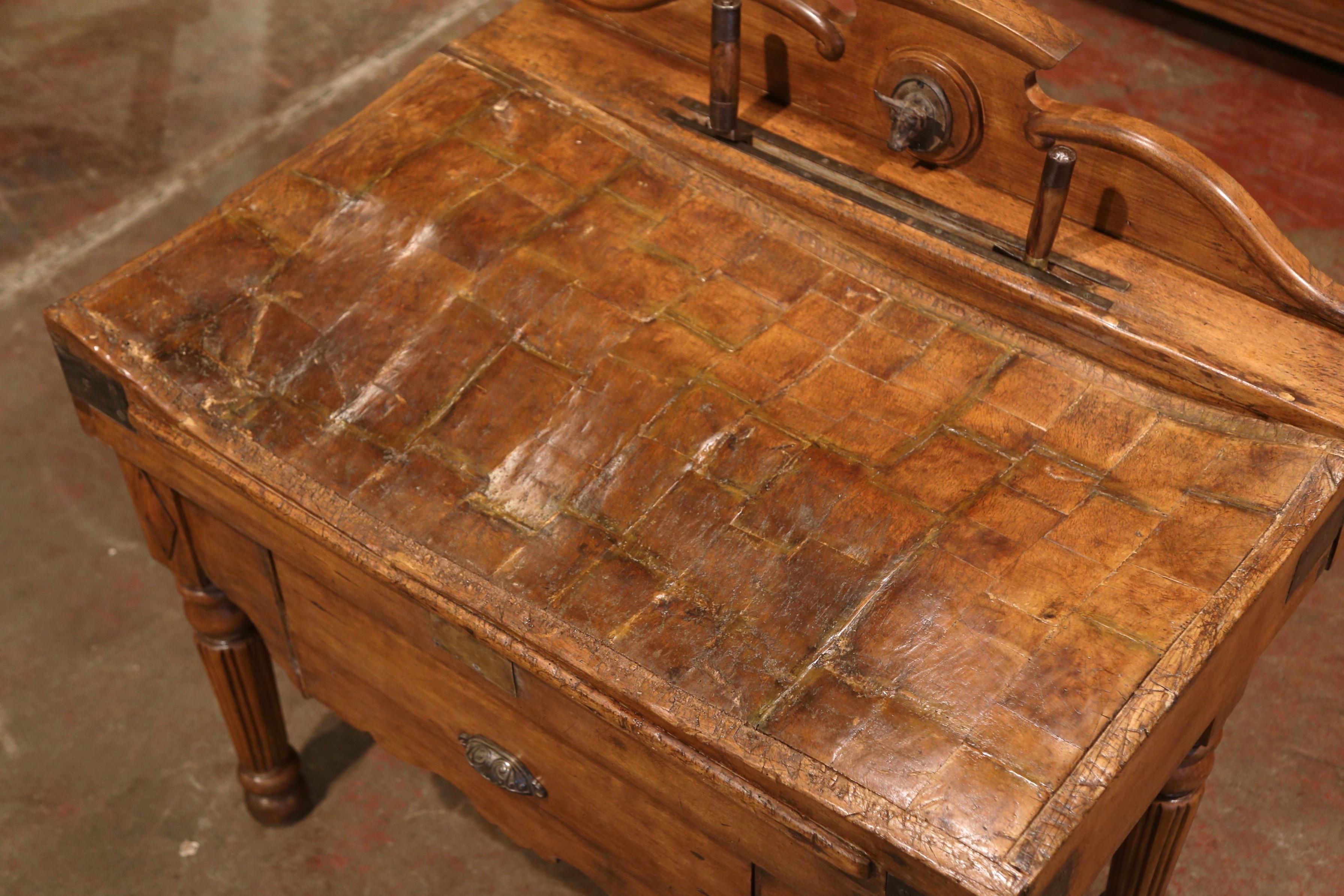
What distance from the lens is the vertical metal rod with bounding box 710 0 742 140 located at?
229 centimetres

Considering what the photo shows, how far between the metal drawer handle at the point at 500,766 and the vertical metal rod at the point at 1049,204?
1.02 metres

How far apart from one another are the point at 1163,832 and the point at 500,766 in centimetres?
99

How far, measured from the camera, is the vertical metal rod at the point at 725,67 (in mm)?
2291

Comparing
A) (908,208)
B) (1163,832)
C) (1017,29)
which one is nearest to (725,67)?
(908,208)

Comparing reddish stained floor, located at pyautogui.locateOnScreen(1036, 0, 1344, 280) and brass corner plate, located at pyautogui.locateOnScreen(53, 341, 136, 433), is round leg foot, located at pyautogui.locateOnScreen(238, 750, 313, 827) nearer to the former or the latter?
brass corner plate, located at pyautogui.locateOnScreen(53, 341, 136, 433)

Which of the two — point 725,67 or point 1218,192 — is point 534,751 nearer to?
point 725,67

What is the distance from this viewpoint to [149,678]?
3113 millimetres

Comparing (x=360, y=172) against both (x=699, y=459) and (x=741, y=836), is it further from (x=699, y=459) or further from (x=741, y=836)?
(x=741, y=836)

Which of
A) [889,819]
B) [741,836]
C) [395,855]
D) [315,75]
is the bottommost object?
[395,855]

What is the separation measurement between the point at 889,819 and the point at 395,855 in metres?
1.46

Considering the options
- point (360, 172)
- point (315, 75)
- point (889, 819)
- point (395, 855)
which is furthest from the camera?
point (315, 75)

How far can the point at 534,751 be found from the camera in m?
2.11

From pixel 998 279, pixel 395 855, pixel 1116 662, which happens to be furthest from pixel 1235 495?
pixel 395 855

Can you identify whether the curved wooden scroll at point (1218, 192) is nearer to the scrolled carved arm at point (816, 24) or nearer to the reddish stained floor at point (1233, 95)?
the scrolled carved arm at point (816, 24)
